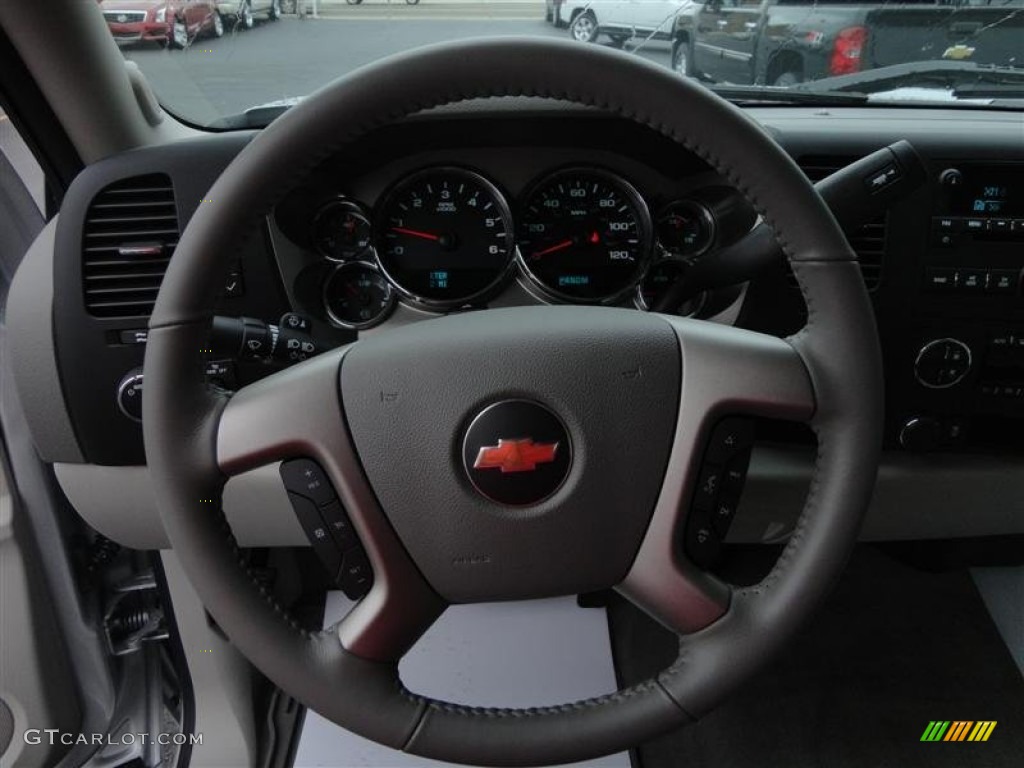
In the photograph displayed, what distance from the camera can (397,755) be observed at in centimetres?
174

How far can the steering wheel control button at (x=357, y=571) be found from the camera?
91cm

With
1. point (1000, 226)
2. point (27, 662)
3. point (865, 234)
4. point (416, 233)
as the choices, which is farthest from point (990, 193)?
point (27, 662)

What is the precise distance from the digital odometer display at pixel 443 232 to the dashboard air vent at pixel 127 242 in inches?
12.4

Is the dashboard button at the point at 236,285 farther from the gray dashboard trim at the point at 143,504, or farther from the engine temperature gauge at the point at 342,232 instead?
the gray dashboard trim at the point at 143,504

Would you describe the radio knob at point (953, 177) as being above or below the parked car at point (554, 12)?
below

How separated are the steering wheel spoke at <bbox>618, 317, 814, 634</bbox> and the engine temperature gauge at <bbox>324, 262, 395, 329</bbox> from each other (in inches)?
23.3

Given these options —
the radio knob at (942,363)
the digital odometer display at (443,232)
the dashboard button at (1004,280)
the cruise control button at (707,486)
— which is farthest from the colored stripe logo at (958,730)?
the digital odometer display at (443,232)

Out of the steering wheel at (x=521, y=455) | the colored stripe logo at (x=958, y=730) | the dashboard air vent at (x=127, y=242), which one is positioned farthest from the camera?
the colored stripe logo at (x=958, y=730)

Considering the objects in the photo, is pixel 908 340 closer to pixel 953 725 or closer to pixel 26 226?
pixel 953 725

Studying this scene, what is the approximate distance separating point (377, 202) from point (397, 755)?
1.11 m

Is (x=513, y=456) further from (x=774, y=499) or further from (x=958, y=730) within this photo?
(x=958, y=730)

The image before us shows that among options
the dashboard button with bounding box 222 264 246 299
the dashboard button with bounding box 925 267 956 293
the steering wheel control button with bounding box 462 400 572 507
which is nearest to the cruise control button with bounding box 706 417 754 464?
the steering wheel control button with bounding box 462 400 572 507

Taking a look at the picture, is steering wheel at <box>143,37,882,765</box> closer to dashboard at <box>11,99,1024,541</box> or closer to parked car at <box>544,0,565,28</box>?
dashboard at <box>11,99,1024,541</box>

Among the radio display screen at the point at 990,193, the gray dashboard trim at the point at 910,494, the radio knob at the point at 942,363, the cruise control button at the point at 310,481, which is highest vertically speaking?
the radio display screen at the point at 990,193
